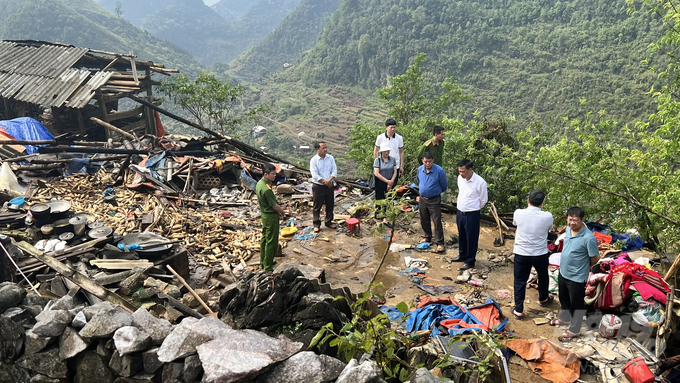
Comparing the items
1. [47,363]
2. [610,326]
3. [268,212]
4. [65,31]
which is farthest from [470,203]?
[65,31]

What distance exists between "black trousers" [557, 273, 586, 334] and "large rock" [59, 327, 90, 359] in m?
4.59

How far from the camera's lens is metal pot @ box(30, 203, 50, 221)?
6750 millimetres

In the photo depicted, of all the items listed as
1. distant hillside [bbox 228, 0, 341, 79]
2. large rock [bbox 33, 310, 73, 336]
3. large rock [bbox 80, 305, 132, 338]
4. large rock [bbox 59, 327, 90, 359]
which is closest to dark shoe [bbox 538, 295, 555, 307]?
large rock [bbox 80, 305, 132, 338]

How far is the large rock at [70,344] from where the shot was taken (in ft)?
9.94

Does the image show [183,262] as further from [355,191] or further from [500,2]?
[500,2]

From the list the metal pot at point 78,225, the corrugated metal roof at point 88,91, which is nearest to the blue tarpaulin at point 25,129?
the corrugated metal roof at point 88,91

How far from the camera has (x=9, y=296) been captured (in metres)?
3.49

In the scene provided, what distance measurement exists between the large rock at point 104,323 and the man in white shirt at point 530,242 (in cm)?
406

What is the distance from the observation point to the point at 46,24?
64500mm

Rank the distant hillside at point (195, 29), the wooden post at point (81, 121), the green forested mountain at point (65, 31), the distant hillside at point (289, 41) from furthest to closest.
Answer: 1. the distant hillside at point (195, 29)
2. the distant hillside at point (289, 41)
3. the green forested mountain at point (65, 31)
4. the wooden post at point (81, 121)

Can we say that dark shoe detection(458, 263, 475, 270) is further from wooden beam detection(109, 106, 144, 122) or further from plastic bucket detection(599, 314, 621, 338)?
wooden beam detection(109, 106, 144, 122)

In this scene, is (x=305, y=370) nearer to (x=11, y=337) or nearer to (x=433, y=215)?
(x=11, y=337)

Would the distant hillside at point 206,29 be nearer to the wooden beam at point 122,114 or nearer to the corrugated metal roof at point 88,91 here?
the wooden beam at point 122,114

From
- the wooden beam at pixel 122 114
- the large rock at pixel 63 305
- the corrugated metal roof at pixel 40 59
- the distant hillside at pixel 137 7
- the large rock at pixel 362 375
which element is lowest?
the wooden beam at pixel 122 114
